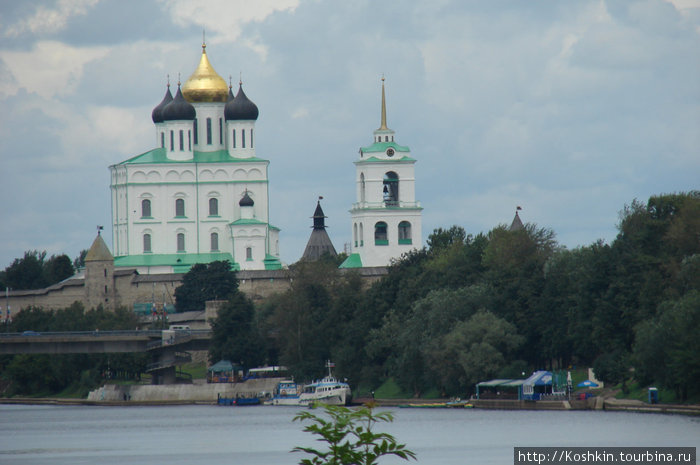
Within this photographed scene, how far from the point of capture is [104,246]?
137 meters

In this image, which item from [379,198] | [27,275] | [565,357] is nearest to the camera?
[565,357]

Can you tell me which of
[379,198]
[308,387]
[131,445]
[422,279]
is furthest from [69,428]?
[379,198]

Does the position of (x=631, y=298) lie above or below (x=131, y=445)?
above

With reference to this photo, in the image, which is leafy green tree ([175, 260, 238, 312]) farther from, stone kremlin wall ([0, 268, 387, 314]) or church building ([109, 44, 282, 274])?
church building ([109, 44, 282, 274])

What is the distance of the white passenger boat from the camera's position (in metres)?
86.0

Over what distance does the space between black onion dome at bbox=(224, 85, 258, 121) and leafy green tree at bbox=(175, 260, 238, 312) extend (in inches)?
586

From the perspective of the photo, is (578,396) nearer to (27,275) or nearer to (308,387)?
(308,387)

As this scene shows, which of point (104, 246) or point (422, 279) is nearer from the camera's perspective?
point (422, 279)

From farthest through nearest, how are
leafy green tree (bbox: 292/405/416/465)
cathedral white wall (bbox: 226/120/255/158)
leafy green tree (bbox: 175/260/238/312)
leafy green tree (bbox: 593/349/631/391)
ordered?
cathedral white wall (bbox: 226/120/255/158)
leafy green tree (bbox: 175/260/238/312)
leafy green tree (bbox: 593/349/631/391)
leafy green tree (bbox: 292/405/416/465)

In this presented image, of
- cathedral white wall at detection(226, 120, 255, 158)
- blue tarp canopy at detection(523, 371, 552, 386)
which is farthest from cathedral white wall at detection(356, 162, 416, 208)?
blue tarp canopy at detection(523, 371, 552, 386)

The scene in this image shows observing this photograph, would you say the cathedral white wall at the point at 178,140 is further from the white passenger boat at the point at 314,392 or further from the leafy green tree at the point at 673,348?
the leafy green tree at the point at 673,348

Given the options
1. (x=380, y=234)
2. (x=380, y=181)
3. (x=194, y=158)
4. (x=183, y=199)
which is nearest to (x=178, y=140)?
(x=194, y=158)

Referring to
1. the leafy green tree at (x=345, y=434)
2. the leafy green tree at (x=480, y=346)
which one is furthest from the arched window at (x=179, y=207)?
the leafy green tree at (x=345, y=434)

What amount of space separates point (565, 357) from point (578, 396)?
7210 mm
